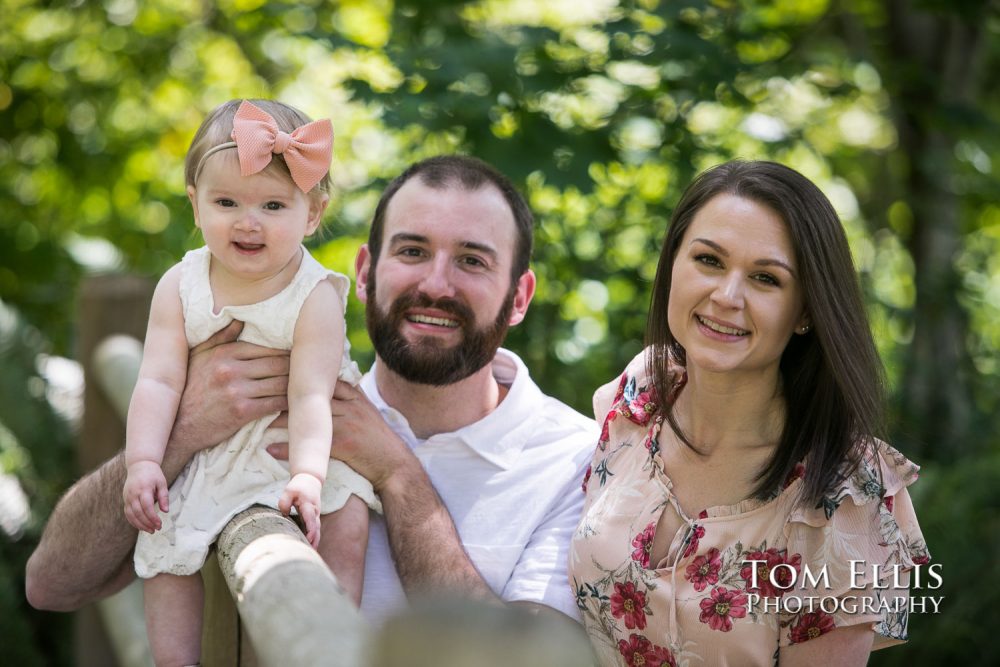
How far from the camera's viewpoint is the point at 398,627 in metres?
0.79

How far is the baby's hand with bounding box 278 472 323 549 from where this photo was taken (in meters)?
1.93

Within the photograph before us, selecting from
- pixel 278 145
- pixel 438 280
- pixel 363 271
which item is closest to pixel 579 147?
pixel 363 271

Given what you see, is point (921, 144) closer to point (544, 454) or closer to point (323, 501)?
point (544, 454)

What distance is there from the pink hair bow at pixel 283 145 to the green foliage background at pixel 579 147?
1.55 metres

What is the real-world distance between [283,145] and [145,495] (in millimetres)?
672

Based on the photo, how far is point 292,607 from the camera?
1153 mm

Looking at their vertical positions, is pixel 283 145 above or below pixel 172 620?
above

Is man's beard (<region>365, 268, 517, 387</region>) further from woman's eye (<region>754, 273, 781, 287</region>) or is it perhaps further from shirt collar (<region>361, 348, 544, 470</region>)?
woman's eye (<region>754, 273, 781, 287</region>)

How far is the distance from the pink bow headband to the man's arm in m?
0.34

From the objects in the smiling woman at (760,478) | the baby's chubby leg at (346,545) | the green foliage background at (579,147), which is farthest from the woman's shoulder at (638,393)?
the green foliage background at (579,147)

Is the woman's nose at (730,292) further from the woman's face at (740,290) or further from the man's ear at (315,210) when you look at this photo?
the man's ear at (315,210)

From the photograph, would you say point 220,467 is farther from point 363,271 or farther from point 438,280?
point 363,271

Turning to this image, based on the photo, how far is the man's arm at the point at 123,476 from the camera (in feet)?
7.00

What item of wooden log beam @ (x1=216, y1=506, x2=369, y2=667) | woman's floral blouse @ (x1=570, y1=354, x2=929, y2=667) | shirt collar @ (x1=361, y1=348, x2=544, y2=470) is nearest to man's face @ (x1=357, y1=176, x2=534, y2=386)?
shirt collar @ (x1=361, y1=348, x2=544, y2=470)
